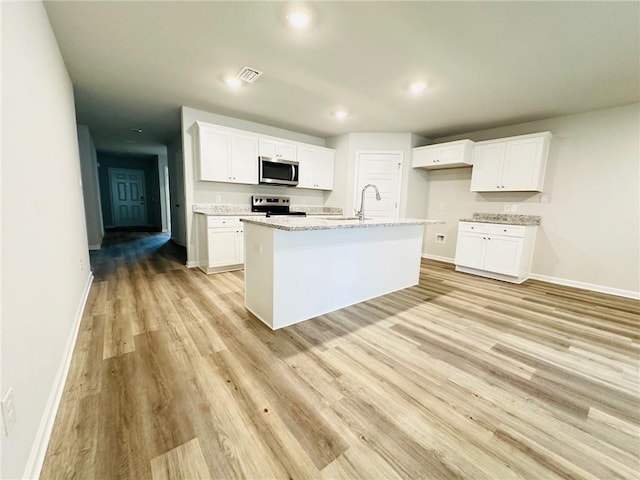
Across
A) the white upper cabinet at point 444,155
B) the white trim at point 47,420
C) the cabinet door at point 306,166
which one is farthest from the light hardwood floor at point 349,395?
the cabinet door at point 306,166

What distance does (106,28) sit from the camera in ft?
7.03

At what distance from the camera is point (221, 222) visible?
3926mm

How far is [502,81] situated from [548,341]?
267 centimetres

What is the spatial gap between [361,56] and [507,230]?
10.6 ft

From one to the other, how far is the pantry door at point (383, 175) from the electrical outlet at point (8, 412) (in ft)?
16.0

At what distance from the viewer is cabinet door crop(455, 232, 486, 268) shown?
13.7 feet

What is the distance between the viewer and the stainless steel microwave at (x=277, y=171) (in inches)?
178

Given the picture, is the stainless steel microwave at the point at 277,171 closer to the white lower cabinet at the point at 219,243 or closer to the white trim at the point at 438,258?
the white lower cabinet at the point at 219,243

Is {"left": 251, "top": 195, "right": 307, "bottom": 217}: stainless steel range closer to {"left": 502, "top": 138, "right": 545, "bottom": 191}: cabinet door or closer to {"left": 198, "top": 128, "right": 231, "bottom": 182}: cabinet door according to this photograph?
{"left": 198, "top": 128, "right": 231, "bottom": 182}: cabinet door

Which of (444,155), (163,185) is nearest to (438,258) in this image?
(444,155)

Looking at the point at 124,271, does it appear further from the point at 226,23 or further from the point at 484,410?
the point at 484,410

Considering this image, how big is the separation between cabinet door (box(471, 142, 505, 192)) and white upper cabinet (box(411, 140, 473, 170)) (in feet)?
0.50

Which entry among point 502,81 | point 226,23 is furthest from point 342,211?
point 226,23

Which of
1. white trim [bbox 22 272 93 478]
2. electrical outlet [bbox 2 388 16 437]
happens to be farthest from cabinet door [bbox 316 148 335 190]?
electrical outlet [bbox 2 388 16 437]
